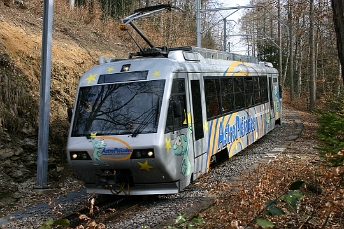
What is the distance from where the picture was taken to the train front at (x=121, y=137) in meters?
7.51

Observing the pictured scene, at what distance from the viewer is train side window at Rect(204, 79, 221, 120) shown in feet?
32.3

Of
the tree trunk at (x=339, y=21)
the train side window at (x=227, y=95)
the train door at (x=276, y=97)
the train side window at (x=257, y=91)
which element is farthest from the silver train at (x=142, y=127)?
the train door at (x=276, y=97)

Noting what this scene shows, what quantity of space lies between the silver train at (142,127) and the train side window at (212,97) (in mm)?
76

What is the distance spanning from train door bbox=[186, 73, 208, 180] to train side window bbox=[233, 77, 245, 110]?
2788 mm

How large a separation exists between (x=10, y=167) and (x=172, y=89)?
4388mm

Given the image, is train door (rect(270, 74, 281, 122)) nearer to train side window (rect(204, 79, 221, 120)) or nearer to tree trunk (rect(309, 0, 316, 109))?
tree trunk (rect(309, 0, 316, 109))

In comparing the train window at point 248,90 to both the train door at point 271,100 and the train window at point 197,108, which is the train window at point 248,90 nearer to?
the train door at point 271,100

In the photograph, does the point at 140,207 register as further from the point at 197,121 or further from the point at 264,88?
the point at 264,88

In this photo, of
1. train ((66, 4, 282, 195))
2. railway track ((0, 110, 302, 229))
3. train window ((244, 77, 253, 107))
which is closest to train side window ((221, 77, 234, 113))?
train ((66, 4, 282, 195))

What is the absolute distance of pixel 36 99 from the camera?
11.5 m

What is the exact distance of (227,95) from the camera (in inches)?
448

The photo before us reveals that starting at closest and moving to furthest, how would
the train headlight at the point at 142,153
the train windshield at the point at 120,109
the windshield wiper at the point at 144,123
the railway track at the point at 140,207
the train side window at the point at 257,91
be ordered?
1. the railway track at the point at 140,207
2. the train headlight at the point at 142,153
3. the windshield wiper at the point at 144,123
4. the train windshield at the point at 120,109
5. the train side window at the point at 257,91

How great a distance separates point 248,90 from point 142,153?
706 cm

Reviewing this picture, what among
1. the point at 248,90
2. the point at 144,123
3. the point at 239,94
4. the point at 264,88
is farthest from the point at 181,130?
the point at 264,88
